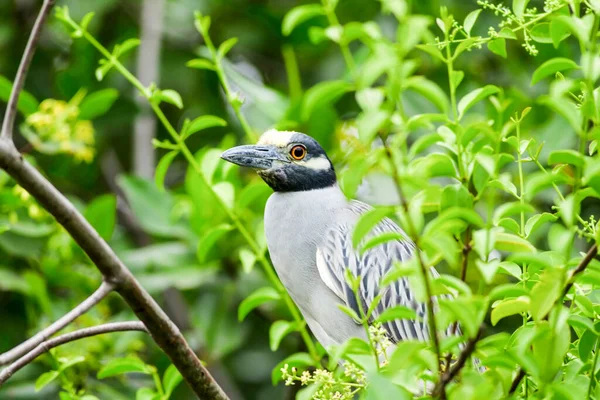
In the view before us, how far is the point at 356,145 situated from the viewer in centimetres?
326

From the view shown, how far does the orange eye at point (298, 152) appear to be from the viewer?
326 cm

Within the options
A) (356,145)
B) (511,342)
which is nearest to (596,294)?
(511,342)

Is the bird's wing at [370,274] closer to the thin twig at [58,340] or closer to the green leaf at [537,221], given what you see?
the thin twig at [58,340]

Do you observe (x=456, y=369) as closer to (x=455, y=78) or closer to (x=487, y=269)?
(x=487, y=269)

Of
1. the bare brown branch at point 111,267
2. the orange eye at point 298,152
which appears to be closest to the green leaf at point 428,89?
the bare brown branch at point 111,267

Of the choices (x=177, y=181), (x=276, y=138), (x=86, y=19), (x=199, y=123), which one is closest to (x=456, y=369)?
(x=199, y=123)

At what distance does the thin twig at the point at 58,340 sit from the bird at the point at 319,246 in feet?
3.17

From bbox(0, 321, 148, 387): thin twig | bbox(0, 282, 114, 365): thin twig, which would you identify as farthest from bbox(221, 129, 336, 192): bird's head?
bbox(0, 282, 114, 365): thin twig

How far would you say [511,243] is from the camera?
132 centimetres

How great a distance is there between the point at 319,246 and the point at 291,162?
0.38 metres

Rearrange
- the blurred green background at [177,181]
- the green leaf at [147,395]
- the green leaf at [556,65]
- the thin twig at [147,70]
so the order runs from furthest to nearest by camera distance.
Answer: the thin twig at [147,70], the blurred green background at [177,181], the green leaf at [147,395], the green leaf at [556,65]

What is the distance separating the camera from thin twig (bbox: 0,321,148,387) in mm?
1814

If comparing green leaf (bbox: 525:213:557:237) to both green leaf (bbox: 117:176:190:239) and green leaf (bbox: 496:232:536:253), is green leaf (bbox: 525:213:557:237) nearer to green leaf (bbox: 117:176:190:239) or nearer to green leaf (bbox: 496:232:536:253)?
green leaf (bbox: 496:232:536:253)

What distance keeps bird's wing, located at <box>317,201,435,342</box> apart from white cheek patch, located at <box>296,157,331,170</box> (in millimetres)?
291
